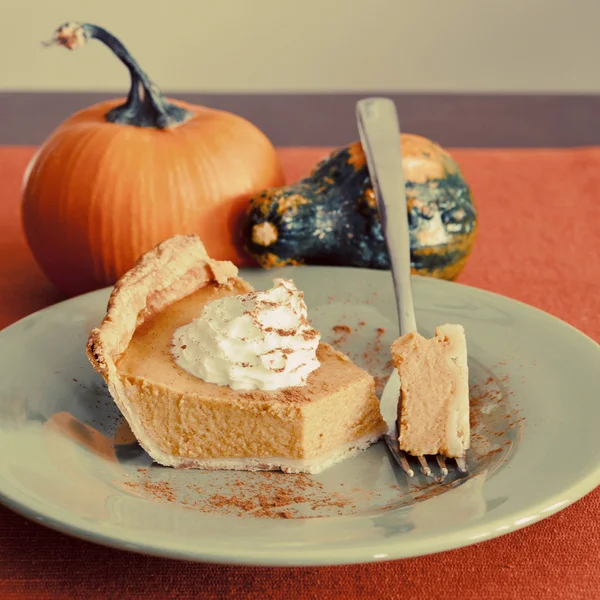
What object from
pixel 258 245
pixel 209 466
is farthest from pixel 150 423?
pixel 258 245

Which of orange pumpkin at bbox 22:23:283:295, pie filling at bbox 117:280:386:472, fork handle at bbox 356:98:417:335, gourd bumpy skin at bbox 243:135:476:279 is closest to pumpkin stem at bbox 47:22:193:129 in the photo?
orange pumpkin at bbox 22:23:283:295

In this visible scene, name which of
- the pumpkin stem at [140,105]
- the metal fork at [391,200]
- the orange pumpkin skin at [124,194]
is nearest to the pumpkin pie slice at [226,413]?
the metal fork at [391,200]

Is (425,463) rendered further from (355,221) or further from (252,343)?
(355,221)

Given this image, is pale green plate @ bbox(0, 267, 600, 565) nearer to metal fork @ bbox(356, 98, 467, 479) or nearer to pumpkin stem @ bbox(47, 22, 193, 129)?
metal fork @ bbox(356, 98, 467, 479)

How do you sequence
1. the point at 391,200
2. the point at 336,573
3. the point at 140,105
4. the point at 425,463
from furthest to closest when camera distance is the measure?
1. the point at 140,105
2. the point at 391,200
3. the point at 425,463
4. the point at 336,573

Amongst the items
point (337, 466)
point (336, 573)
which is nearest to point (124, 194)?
point (337, 466)
